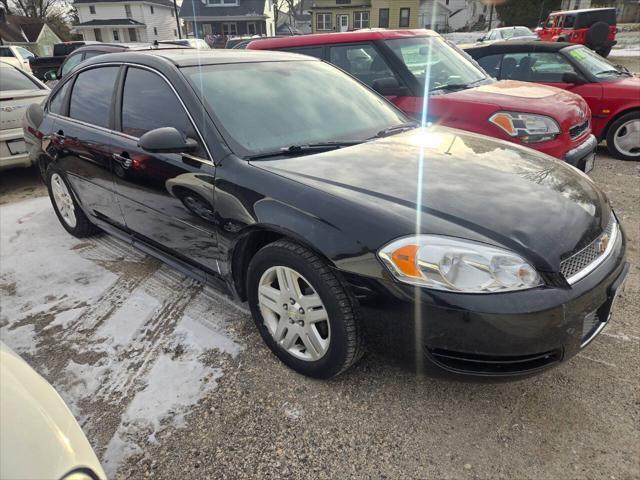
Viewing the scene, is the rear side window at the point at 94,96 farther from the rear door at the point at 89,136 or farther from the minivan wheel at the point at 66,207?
the minivan wheel at the point at 66,207

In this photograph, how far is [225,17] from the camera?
156 ft

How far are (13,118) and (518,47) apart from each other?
6843 mm

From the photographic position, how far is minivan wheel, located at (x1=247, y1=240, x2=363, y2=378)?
6.75 ft

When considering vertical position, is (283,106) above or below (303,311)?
above

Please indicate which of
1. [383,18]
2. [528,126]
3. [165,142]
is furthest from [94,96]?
[383,18]

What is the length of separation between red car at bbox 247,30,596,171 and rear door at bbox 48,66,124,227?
2.58 m

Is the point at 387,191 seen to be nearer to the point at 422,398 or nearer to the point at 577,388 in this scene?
the point at 422,398

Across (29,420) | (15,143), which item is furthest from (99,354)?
(15,143)

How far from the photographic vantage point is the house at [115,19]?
46.7m

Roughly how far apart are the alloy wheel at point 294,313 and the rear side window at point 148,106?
37.7 inches

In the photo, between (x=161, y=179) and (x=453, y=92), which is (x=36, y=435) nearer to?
(x=161, y=179)

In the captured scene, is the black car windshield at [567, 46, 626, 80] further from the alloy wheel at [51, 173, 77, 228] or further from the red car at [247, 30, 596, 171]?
the alloy wheel at [51, 173, 77, 228]

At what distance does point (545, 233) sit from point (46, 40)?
173 ft

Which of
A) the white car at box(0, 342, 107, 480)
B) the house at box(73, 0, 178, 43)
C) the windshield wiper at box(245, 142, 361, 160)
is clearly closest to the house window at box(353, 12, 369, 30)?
the house at box(73, 0, 178, 43)
